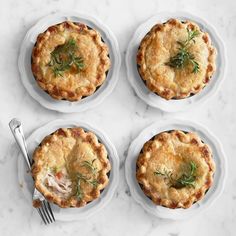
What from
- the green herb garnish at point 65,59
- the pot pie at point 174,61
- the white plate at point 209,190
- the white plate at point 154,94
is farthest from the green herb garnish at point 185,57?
the green herb garnish at point 65,59

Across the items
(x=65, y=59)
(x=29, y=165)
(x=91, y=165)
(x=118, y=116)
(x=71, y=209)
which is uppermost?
(x=65, y=59)

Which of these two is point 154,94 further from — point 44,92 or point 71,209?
point 71,209

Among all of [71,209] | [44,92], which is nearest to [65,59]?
[44,92]

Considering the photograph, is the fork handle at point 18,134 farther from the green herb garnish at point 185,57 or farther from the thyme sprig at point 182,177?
the green herb garnish at point 185,57

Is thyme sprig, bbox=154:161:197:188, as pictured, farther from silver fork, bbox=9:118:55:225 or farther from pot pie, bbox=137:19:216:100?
silver fork, bbox=9:118:55:225

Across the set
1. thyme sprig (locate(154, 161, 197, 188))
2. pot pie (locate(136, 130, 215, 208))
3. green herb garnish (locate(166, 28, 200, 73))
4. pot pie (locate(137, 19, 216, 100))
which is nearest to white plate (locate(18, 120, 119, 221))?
pot pie (locate(136, 130, 215, 208))
